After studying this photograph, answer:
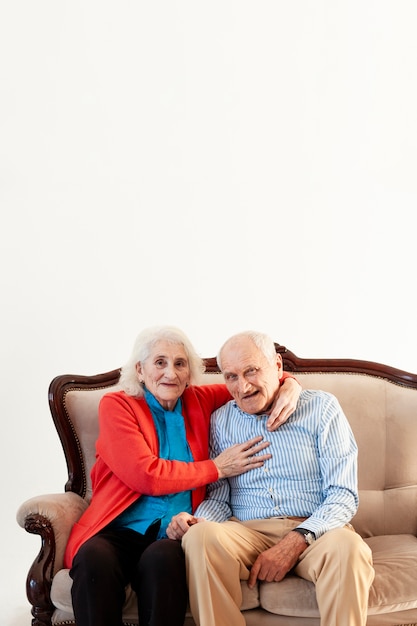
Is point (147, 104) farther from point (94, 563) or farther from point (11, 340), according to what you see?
point (94, 563)

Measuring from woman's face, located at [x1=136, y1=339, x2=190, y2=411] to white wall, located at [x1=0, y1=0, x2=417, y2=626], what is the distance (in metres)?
0.88

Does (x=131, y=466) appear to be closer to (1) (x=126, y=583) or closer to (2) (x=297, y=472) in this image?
(1) (x=126, y=583)

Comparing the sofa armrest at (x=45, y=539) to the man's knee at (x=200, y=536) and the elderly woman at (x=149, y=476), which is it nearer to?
the elderly woman at (x=149, y=476)

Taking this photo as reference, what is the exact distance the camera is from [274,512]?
8.03 feet

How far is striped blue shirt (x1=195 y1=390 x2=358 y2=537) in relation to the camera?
7.94 ft

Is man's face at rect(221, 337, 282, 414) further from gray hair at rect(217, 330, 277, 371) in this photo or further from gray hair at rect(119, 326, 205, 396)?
gray hair at rect(119, 326, 205, 396)

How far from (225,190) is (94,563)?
190cm

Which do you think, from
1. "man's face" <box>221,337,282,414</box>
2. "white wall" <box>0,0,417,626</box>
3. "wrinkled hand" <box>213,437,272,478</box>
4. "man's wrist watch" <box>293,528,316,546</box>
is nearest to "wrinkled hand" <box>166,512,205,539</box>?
"wrinkled hand" <box>213,437,272,478</box>

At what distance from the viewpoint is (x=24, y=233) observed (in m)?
3.43

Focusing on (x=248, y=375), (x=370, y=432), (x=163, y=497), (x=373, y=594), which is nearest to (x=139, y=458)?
(x=163, y=497)

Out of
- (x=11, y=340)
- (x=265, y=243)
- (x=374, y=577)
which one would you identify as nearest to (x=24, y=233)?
(x=11, y=340)

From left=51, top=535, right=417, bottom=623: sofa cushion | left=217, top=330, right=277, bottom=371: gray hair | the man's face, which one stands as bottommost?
left=51, top=535, right=417, bottom=623: sofa cushion

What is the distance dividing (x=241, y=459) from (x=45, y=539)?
2.17 ft

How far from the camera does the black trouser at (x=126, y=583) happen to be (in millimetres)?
2119
